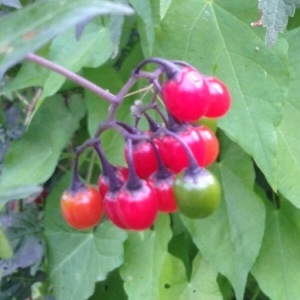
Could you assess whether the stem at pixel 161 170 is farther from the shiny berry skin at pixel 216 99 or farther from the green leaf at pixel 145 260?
the green leaf at pixel 145 260

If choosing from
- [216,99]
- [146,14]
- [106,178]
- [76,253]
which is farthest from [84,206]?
[76,253]

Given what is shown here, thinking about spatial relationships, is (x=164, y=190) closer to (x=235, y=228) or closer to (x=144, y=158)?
(x=144, y=158)

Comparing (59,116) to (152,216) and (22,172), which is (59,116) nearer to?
(22,172)

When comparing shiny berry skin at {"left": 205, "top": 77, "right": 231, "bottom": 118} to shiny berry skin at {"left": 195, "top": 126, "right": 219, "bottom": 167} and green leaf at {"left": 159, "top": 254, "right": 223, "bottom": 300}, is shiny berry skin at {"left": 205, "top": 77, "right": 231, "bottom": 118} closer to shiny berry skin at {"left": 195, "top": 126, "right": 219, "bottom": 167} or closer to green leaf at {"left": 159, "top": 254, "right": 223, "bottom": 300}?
shiny berry skin at {"left": 195, "top": 126, "right": 219, "bottom": 167}

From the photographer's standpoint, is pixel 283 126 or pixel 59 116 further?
pixel 59 116

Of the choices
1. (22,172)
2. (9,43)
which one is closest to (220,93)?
(9,43)

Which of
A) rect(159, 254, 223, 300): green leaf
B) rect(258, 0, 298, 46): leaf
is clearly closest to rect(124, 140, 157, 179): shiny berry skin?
rect(258, 0, 298, 46): leaf

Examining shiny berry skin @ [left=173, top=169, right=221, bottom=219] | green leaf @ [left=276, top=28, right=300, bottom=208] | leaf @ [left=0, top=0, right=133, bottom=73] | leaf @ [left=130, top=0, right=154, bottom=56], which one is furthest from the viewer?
green leaf @ [left=276, top=28, right=300, bottom=208]
